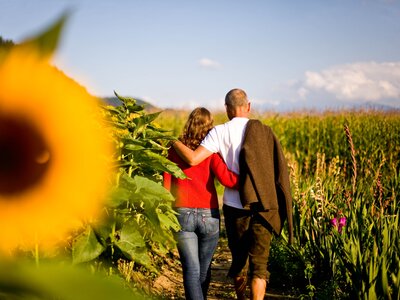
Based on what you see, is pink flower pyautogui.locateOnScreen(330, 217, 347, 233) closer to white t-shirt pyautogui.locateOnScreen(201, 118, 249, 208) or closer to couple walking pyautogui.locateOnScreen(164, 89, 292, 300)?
couple walking pyautogui.locateOnScreen(164, 89, 292, 300)

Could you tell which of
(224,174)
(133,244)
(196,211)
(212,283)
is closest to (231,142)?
(224,174)

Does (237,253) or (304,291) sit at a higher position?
(237,253)

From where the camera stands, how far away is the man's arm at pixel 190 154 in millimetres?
3633

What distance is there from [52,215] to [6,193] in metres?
0.03

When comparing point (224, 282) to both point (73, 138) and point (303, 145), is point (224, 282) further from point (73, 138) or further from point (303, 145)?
point (303, 145)

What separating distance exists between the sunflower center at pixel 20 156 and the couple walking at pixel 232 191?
335cm

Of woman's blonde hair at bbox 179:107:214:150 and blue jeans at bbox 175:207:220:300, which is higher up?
woman's blonde hair at bbox 179:107:214:150

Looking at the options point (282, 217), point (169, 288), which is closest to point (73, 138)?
point (282, 217)

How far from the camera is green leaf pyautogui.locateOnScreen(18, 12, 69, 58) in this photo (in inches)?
7.8

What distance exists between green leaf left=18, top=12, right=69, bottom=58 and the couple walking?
11.2 ft

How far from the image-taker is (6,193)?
0.24 meters

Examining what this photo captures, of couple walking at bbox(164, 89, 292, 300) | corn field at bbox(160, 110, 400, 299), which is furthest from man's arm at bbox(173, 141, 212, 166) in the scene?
corn field at bbox(160, 110, 400, 299)

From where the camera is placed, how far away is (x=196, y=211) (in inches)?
146

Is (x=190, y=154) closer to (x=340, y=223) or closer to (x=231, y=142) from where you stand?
(x=231, y=142)
